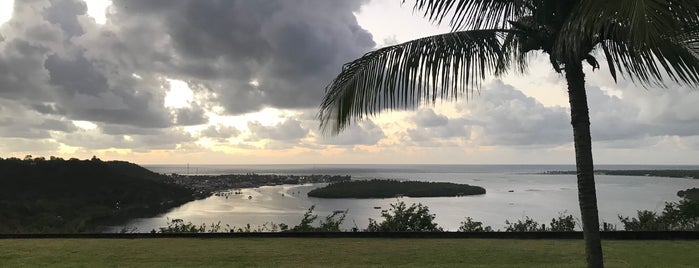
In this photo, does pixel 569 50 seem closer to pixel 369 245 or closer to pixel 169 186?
pixel 369 245

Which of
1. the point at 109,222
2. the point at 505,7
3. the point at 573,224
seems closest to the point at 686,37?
the point at 505,7

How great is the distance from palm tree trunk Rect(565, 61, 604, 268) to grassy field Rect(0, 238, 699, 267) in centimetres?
250

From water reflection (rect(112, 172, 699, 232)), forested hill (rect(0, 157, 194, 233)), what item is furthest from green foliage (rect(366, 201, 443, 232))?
forested hill (rect(0, 157, 194, 233))

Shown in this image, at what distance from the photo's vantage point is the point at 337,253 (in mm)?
7055

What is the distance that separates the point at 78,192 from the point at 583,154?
6280 cm

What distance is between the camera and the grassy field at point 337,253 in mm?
6242

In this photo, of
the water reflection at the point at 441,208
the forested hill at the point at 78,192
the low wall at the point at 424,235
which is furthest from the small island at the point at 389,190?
the low wall at the point at 424,235

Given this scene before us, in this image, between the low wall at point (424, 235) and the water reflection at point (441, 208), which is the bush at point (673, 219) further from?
the water reflection at point (441, 208)

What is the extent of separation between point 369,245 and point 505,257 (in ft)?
6.90

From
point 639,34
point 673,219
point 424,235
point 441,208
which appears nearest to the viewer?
point 639,34

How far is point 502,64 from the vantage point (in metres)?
4.34

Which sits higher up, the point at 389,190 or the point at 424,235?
the point at 424,235

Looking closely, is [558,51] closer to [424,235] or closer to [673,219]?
[424,235]

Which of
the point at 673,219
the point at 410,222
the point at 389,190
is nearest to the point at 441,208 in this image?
the point at 389,190
